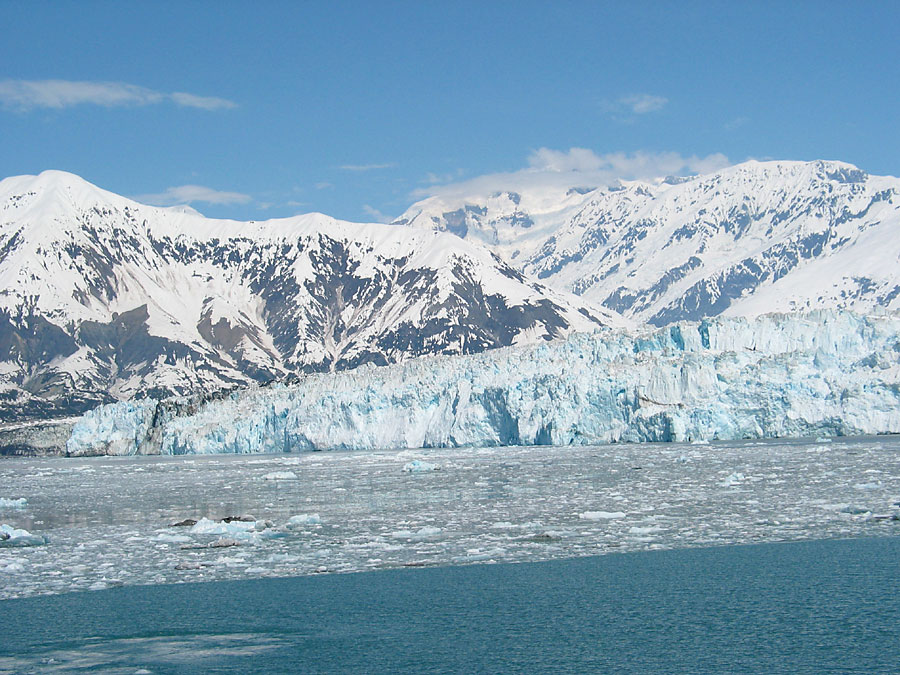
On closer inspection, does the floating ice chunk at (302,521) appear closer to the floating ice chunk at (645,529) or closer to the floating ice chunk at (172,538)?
the floating ice chunk at (172,538)

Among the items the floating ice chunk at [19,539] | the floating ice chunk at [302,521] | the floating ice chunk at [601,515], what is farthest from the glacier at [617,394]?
the floating ice chunk at [19,539]

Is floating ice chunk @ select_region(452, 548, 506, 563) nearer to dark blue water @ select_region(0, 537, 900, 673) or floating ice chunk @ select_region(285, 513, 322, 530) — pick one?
dark blue water @ select_region(0, 537, 900, 673)

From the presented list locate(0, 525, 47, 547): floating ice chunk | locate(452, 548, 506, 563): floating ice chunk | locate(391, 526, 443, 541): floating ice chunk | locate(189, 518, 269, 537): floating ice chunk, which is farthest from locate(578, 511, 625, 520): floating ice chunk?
locate(0, 525, 47, 547): floating ice chunk

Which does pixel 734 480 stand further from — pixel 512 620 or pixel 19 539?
pixel 19 539

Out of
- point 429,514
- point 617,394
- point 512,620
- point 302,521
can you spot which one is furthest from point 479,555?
point 617,394

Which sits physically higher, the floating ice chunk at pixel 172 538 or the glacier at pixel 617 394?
the glacier at pixel 617 394

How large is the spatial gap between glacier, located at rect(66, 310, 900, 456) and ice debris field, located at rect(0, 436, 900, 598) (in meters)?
9.94

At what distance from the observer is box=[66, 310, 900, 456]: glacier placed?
5794 cm

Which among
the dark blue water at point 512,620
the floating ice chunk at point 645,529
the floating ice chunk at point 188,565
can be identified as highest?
the floating ice chunk at point 188,565

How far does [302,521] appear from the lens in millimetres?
27125

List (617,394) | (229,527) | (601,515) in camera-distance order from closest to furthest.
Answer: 1. (229,527)
2. (601,515)
3. (617,394)

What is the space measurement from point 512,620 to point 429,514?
1257cm

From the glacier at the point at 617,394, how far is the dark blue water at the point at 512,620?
39150 millimetres

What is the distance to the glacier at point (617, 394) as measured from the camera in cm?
5794
